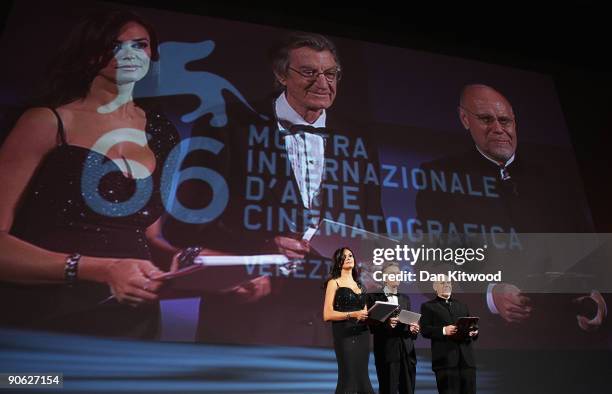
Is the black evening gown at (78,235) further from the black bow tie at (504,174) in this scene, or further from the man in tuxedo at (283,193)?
the black bow tie at (504,174)

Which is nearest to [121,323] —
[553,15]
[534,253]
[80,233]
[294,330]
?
[80,233]

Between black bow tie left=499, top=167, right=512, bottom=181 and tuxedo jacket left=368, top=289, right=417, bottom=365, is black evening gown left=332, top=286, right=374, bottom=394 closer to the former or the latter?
tuxedo jacket left=368, top=289, right=417, bottom=365

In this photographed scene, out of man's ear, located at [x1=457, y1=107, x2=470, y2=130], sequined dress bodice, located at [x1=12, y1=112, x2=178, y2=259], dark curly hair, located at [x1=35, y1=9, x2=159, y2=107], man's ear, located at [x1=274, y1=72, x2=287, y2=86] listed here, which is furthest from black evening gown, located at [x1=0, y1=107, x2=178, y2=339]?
man's ear, located at [x1=457, y1=107, x2=470, y2=130]

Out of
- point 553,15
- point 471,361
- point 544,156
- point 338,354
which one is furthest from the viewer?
point 553,15

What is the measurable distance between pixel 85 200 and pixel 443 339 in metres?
2.66

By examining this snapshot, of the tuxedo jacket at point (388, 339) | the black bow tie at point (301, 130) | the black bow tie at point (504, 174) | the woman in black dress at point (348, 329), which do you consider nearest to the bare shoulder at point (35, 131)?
the black bow tie at point (301, 130)

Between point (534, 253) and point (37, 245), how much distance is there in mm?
4140

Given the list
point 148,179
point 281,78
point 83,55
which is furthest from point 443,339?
point 83,55

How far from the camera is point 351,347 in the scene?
291cm

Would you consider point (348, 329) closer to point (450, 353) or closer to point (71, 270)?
point (450, 353)

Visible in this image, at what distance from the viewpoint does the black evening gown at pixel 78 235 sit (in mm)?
3846

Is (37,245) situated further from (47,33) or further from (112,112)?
(47,33)

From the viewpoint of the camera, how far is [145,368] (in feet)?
12.8

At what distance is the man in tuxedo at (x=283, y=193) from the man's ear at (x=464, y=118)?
1.14m
